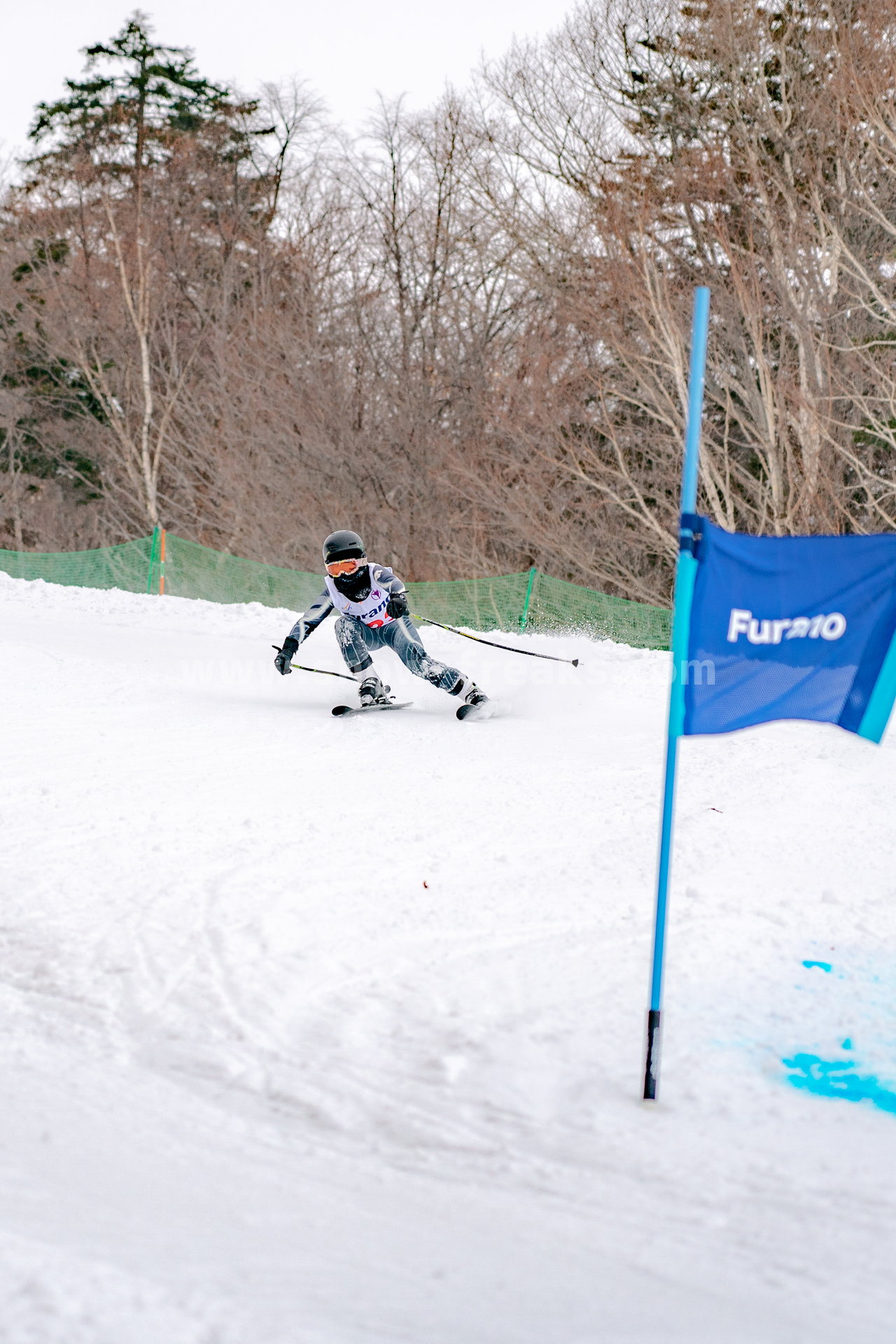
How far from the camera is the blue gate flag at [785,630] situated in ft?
11.7

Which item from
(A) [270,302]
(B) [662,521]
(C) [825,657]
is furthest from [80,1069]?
(A) [270,302]

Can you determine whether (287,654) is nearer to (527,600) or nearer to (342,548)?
(342,548)

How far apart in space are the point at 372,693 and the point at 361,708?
0.53 feet

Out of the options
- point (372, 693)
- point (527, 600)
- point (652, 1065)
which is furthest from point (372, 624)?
point (527, 600)

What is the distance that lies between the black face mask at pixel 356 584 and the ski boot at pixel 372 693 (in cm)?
80

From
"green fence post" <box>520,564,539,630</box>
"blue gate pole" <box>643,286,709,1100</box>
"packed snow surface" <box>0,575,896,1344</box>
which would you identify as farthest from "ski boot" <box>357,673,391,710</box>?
"green fence post" <box>520,564,539,630</box>

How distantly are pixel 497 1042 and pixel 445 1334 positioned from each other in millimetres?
1502

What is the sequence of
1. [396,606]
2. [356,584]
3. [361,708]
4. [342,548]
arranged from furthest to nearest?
1. [361,708]
2. [396,606]
3. [356,584]
4. [342,548]

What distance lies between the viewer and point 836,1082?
3588 mm

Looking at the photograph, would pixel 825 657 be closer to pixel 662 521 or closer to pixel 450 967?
pixel 450 967

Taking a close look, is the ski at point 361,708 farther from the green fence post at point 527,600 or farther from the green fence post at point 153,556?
the green fence post at point 153,556

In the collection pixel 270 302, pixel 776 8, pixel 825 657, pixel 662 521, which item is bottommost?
pixel 825 657

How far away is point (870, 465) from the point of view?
61.7ft

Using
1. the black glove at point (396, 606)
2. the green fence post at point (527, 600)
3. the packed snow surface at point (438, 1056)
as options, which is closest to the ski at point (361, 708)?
the black glove at point (396, 606)
